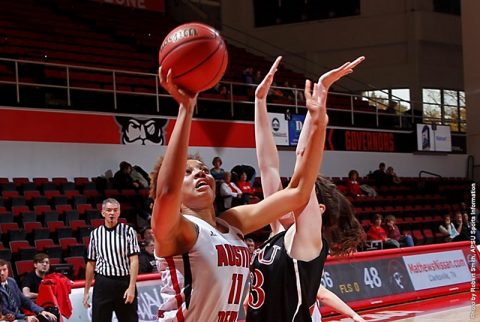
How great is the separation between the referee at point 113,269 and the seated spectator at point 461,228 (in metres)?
9.49

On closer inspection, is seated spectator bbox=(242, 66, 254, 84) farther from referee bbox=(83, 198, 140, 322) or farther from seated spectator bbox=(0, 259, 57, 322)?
seated spectator bbox=(0, 259, 57, 322)

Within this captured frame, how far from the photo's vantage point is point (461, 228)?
16.7 meters

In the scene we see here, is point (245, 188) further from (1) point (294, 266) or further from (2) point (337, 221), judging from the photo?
(1) point (294, 266)

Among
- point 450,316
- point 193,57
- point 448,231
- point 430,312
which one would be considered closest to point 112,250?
point 450,316

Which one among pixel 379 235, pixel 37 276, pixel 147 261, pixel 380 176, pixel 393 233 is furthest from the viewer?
pixel 380 176

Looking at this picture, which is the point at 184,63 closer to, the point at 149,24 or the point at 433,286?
the point at 433,286

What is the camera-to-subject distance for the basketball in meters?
2.68

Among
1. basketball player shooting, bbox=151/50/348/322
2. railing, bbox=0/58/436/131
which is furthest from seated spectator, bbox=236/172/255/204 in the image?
basketball player shooting, bbox=151/50/348/322

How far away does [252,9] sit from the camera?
2492 cm

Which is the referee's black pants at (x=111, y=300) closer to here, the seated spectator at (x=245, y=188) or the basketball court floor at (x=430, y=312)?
the basketball court floor at (x=430, y=312)

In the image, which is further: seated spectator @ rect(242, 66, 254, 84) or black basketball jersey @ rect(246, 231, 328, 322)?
seated spectator @ rect(242, 66, 254, 84)

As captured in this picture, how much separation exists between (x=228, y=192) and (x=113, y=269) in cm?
608

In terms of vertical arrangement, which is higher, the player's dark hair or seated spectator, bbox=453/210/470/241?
the player's dark hair

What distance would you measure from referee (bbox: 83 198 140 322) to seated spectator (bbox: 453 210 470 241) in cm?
949
